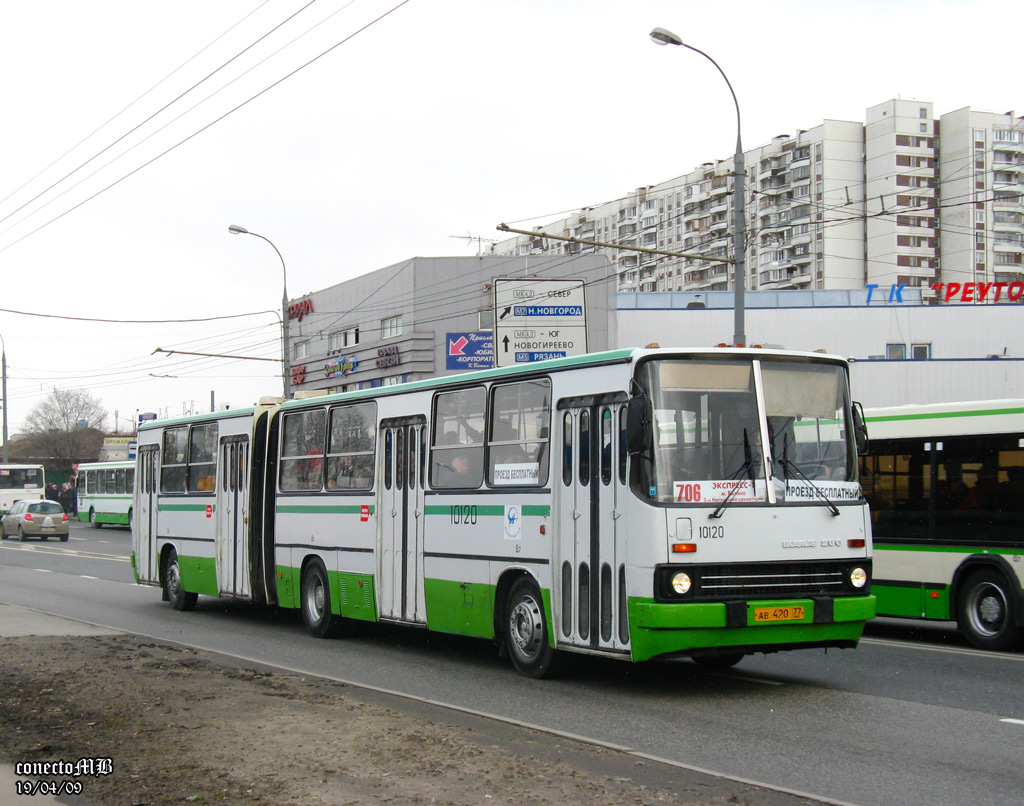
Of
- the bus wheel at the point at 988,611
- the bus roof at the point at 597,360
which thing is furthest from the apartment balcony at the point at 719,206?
the bus roof at the point at 597,360

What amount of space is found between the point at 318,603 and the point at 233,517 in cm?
279

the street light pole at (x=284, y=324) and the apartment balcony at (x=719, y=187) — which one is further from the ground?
the apartment balcony at (x=719, y=187)

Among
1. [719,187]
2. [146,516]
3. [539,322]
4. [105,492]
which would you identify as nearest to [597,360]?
[146,516]

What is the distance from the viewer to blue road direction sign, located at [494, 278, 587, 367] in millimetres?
26266

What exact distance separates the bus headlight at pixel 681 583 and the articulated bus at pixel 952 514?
5398mm

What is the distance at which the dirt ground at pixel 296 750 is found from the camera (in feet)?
20.7

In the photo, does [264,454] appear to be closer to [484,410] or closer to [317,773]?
[484,410]

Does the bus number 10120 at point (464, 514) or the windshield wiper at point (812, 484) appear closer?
the windshield wiper at point (812, 484)

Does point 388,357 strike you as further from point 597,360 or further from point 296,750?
point 296,750

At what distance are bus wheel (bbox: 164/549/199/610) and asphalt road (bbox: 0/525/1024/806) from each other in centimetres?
196

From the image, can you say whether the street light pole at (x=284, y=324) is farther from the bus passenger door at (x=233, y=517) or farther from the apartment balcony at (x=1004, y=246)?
the apartment balcony at (x=1004, y=246)

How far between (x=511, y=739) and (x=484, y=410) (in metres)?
4.64

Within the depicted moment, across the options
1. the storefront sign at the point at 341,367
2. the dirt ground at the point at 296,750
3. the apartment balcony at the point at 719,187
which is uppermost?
the apartment balcony at the point at 719,187

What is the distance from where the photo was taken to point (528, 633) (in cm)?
1107
